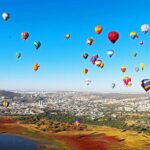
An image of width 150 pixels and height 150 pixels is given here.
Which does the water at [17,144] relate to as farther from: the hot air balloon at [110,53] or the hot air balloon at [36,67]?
the hot air balloon at [110,53]

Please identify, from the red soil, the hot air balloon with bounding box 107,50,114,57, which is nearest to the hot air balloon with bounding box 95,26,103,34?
the hot air balloon with bounding box 107,50,114,57

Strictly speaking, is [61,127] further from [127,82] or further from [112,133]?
[127,82]

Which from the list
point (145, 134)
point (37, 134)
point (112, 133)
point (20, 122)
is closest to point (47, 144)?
point (37, 134)

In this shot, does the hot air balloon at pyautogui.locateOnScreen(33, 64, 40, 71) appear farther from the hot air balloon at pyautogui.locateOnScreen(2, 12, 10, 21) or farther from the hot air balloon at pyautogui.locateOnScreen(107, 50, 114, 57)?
the hot air balloon at pyautogui.locateOnScreen(107, 50, 114, 57)

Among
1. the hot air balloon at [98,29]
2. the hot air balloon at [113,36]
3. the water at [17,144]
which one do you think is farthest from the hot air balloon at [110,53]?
the water at [17,144]

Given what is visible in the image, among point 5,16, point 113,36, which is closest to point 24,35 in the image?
point 5,16
